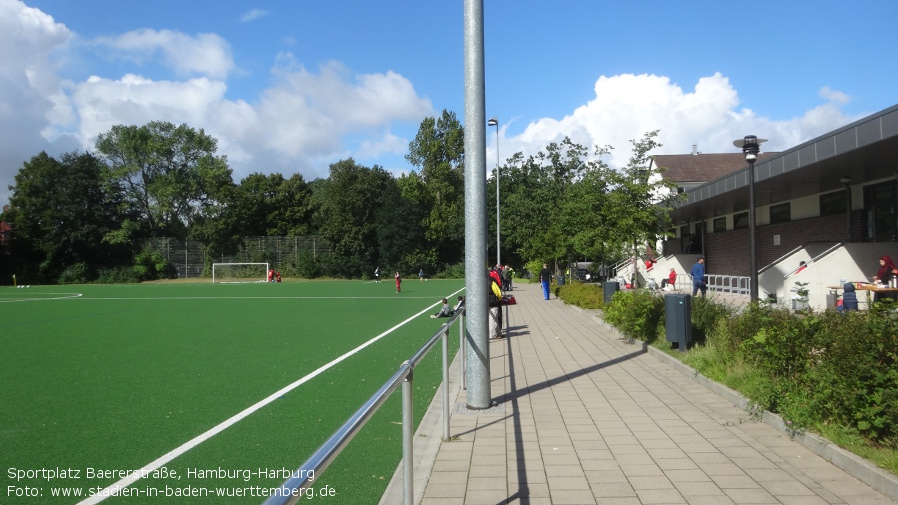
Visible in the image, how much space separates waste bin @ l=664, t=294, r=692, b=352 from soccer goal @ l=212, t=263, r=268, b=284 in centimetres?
6074

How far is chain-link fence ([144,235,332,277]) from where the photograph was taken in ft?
235

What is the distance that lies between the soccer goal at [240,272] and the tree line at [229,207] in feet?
8.24

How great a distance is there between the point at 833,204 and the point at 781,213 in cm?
402

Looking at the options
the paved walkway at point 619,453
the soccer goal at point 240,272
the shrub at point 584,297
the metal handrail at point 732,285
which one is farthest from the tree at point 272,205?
the paved walkway at point 619,453

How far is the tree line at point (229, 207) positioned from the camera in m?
69.3

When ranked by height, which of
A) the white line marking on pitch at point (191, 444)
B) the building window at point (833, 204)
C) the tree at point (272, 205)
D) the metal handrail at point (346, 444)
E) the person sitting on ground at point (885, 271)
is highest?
the tree at point (272, 205)

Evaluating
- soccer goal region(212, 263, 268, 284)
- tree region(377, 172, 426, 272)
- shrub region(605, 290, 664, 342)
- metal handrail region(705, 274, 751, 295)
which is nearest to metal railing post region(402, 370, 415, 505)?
shrub region(605, 290, 664, 342)

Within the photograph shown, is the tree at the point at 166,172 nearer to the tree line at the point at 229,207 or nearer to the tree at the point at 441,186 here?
the tree line at the point at 229,207

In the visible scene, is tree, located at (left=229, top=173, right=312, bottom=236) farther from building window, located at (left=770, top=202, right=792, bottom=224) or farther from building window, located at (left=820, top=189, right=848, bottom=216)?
building window, located at (left=820, top=189, right=848, bottom=216)

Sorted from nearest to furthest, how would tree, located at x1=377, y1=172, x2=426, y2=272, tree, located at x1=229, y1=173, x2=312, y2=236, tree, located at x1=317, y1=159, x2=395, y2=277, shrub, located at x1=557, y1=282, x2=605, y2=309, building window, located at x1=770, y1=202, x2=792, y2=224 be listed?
1. shrub, located at x1=557, y1=282, x2=605, y2=309
2. building window, located at x1=770, y1=202, x2=792, y2=224
3. tree, located at x1=377, y1=172, x2=426, y2=272
4. tree, located at x1=317, y1=159, x2=395, y2=277
5. tree, located at x1=229, y1=173, x2=312, y2=236

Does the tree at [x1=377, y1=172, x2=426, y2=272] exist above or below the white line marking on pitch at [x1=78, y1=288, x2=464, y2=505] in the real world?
above

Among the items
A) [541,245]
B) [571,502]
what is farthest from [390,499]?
[541,245]

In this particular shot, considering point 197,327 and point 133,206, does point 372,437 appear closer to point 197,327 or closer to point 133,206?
point 197,327

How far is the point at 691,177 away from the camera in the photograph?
199 feet
